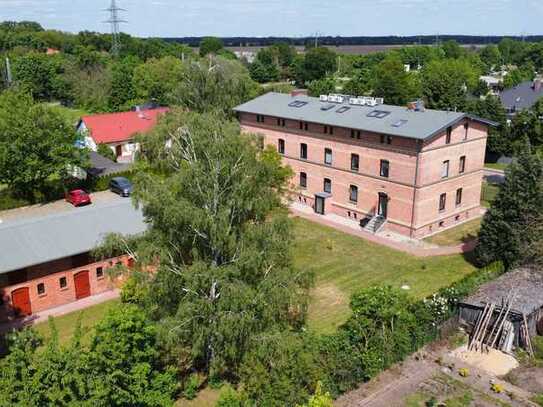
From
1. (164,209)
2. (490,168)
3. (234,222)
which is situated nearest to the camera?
(164,209)

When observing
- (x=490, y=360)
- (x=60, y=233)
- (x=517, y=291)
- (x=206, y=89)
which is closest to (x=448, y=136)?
(x=517, y=291)

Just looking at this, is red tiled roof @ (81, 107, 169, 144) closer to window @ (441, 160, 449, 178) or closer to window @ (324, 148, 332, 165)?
window @ (324, 148, 332, 165)

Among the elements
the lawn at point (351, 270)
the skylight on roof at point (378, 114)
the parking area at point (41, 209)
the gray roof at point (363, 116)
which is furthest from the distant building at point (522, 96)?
the parking area at point (41, 209)

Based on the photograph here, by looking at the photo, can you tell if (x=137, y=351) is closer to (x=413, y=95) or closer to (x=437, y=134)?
(x=437, y=134)

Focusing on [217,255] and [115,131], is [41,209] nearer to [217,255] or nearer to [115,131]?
[115,131]

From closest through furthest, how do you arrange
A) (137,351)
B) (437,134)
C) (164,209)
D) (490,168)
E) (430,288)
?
(137,351)
(164,209)
(430,288)
(437,134)
(490,168)

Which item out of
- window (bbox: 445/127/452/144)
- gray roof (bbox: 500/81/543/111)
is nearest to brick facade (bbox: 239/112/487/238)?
window (bbox: 445/127/452/144)

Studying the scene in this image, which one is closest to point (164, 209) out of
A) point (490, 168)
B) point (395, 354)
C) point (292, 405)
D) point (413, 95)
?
point (292, 405)
